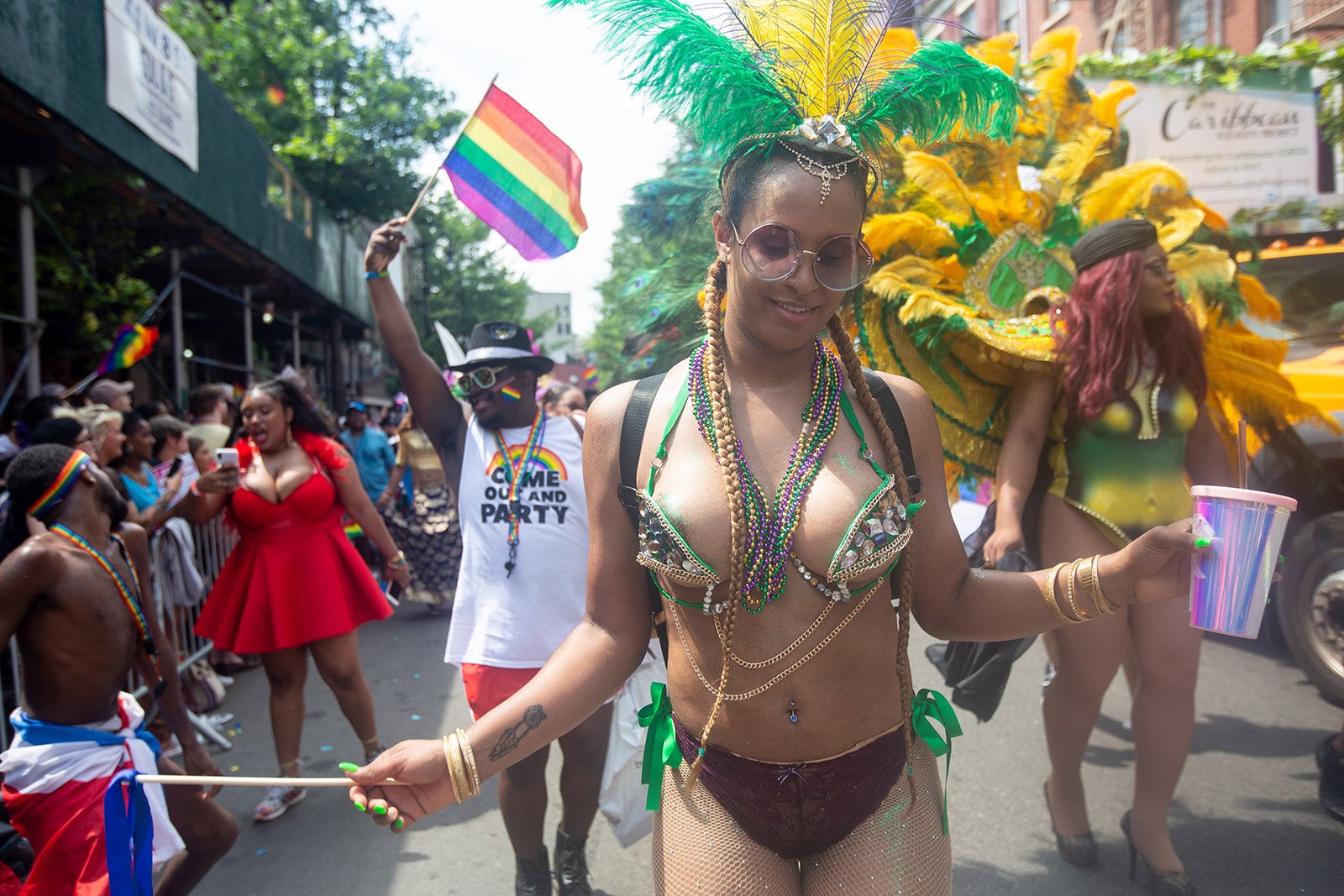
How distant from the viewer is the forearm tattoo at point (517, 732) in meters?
1.71

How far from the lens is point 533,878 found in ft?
10.5

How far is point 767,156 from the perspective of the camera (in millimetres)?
1804

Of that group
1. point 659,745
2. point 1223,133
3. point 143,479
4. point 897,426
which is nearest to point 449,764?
point 659,745

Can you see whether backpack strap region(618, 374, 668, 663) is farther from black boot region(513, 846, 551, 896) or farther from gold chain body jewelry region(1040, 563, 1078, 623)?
black boot region(513, 846, 551, 896)

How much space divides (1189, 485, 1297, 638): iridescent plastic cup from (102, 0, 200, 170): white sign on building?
8.17 meters

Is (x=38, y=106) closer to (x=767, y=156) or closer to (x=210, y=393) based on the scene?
(x=210, y=393)

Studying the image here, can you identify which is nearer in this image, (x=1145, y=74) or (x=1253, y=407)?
(x=1253, y=407)

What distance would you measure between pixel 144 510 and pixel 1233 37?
18119 mm

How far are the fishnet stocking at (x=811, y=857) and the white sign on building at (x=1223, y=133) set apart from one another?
1127cm

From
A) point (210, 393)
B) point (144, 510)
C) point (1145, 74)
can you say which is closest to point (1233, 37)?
point (1145, 74)

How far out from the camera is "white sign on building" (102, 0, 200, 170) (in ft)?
23.9

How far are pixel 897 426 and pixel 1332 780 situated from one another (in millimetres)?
3064

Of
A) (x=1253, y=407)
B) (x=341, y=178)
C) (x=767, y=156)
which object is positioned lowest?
(x=1253, y=407)

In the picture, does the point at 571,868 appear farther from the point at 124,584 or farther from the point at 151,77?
the point at 151,77
